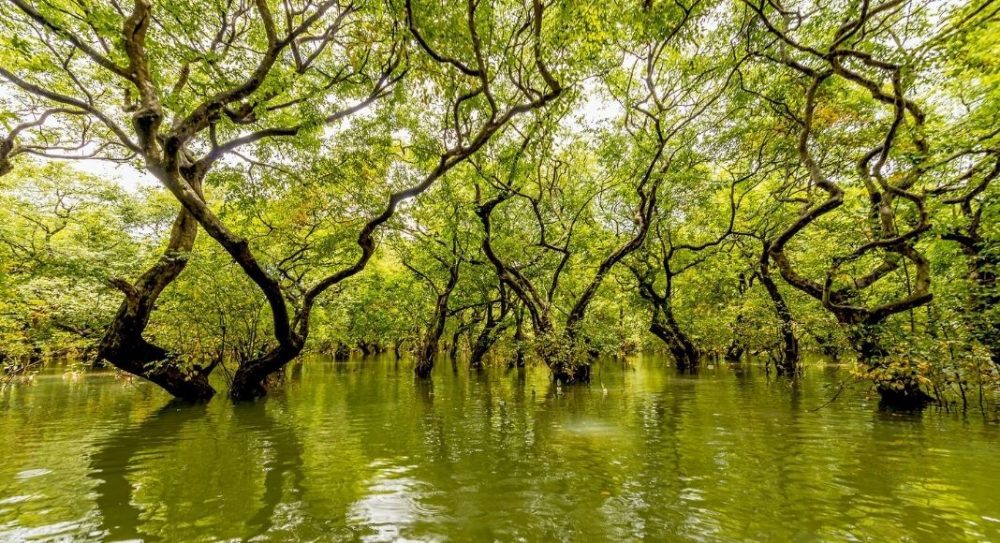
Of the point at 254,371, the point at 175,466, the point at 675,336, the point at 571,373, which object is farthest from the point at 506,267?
the point at 175,466

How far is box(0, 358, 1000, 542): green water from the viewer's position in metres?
4.80

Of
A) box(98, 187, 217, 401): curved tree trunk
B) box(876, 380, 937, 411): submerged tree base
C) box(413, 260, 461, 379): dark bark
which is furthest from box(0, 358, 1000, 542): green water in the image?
box(413, 260, 461, 379): dark bark

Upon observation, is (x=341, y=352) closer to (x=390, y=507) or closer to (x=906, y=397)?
(x=390, y=507)

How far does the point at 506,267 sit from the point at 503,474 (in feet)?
41.5

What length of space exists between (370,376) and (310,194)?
1232 centimetres

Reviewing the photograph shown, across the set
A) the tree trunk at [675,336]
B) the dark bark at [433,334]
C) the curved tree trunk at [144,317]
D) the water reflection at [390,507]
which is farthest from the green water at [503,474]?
the tree trunk at [675,336]

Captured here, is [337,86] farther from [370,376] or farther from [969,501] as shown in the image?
[370,376]

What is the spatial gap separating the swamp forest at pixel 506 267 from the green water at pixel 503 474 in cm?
7

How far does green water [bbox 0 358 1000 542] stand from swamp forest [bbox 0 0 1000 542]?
0.22 feet

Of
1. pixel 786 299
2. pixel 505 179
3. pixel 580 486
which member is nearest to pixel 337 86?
pixel 505 179

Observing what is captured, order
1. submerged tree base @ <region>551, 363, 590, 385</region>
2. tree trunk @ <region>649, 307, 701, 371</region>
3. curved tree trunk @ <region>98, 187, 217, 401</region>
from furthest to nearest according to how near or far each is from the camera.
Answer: tree trunk @ <region>649, 307, 701, 371</region>
submerged tree base @ <region>551, 363, 590, 385</region>
curved tree trunk @ <region>98, 187, 217, 401</region>

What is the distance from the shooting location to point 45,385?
64.6 ft

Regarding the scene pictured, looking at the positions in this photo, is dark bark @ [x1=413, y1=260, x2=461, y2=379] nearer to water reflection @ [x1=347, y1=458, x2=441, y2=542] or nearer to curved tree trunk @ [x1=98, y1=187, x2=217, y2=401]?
curved tree trunk @ [x1=98, y1=187, x2=217, y2=401]

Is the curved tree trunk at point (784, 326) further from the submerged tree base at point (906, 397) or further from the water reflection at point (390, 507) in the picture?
the water reflection at point (390, 507)
